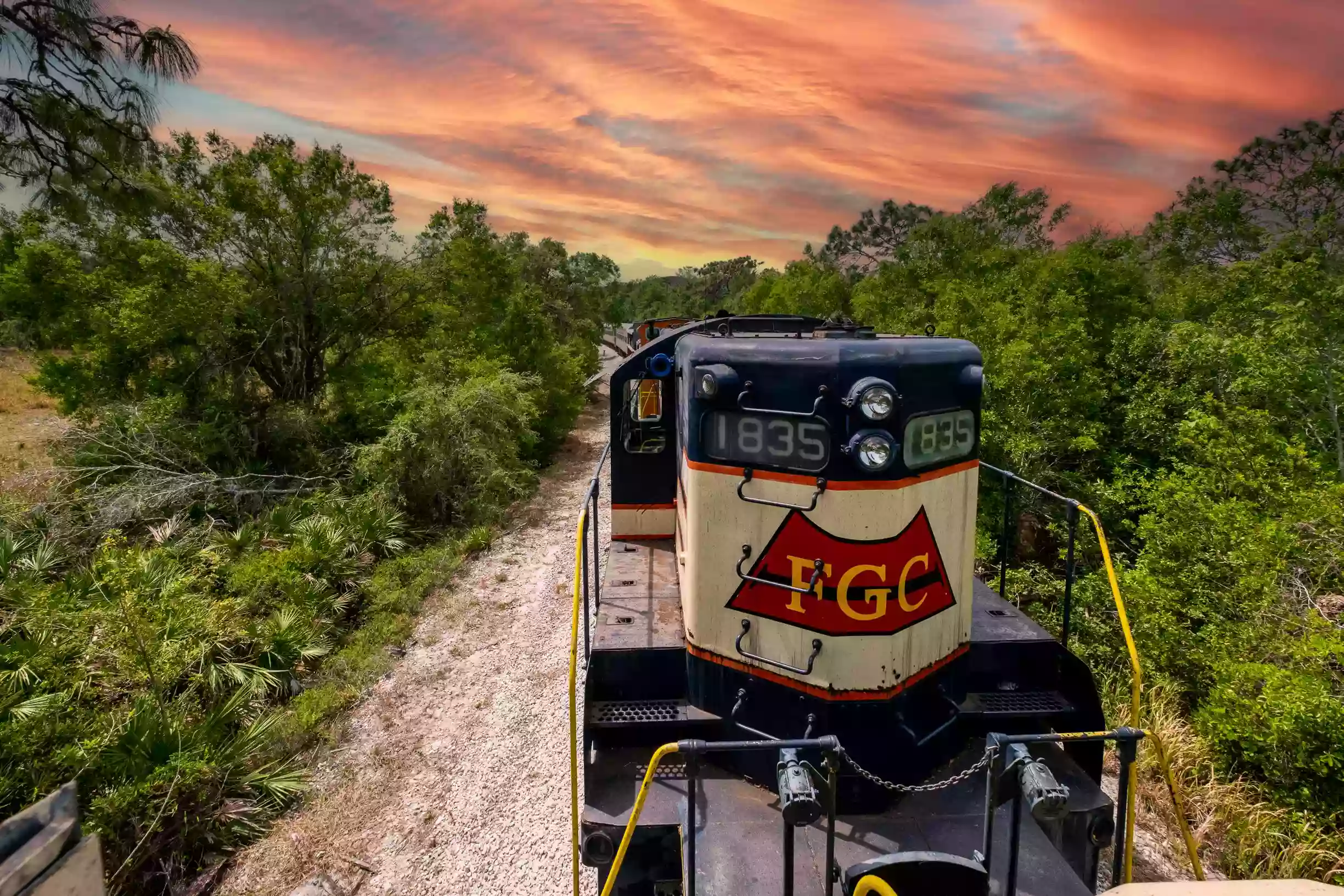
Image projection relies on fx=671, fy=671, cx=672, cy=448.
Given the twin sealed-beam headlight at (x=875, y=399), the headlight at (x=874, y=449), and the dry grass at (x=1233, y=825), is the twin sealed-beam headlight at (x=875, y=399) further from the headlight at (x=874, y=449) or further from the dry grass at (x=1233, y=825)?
the dry grass at (x=1233, y=825)

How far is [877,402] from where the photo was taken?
139 inches

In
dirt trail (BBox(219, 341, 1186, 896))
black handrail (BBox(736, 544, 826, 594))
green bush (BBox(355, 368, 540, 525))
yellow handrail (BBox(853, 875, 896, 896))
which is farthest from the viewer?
green bush (BBox(355, 368, 540, 525))

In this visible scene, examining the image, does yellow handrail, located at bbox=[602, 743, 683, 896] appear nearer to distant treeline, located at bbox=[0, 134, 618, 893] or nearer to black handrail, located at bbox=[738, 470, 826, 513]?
black handrail, located at bbox=[738, 470, 826, 513]

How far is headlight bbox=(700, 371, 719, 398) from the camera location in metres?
3.87

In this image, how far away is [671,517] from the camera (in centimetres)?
675

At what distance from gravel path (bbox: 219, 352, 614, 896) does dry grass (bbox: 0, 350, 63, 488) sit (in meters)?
11.6

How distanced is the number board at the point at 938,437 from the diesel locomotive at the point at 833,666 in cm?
1

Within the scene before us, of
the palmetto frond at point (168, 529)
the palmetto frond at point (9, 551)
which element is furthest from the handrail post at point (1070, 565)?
the palmetto frond at point (168, 529)

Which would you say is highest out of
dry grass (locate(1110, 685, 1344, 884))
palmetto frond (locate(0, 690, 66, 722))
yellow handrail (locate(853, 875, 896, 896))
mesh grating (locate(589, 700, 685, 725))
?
yellow handrail (locate(853, 875, 896, 896))

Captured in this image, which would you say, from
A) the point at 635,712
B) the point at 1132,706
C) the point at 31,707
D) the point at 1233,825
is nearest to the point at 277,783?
the point at 31,707

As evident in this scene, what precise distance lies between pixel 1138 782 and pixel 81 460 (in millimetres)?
17211

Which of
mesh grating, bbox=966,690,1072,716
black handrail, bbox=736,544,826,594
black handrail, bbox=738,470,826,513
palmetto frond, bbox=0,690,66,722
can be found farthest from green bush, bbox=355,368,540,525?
mesh grating, bbox=966,690,1072,716

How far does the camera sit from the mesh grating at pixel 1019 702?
438cm

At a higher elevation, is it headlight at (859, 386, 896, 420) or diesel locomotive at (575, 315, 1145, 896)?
headlight at (859, 386, 896, 420)
